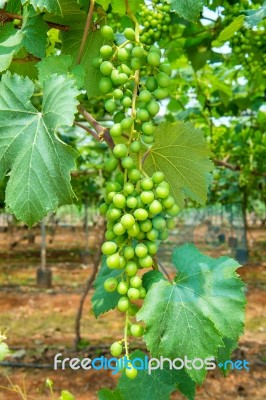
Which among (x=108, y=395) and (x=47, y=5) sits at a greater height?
(x=47, y=5)

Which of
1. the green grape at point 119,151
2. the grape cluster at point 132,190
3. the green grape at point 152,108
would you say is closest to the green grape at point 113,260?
the grape cluster at point 132,190

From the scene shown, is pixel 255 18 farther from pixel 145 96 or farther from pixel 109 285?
pixel 109 285

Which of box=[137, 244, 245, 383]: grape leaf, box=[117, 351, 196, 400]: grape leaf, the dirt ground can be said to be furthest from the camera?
the dirt ground

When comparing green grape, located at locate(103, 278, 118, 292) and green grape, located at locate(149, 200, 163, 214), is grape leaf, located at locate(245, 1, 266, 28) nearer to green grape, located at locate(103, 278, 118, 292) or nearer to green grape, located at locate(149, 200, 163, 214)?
green grape, located at locate(149, 200, 163, 214)

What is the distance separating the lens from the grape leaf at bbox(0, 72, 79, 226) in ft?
3.41

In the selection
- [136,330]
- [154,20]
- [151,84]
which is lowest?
[136,330]

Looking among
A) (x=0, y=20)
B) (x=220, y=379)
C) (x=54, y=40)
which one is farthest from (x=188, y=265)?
(x=220, y=379)

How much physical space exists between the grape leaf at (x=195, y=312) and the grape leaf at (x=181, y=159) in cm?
28

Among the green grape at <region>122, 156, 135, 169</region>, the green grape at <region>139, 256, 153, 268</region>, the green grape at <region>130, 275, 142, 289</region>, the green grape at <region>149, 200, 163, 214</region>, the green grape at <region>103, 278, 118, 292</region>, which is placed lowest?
the green grape at <region>103, 278, 118, 292</region>

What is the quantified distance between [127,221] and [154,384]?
0.49m

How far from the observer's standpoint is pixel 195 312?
1.05m

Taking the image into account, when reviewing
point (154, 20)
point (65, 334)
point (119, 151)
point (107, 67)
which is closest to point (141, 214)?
point (119, 151)

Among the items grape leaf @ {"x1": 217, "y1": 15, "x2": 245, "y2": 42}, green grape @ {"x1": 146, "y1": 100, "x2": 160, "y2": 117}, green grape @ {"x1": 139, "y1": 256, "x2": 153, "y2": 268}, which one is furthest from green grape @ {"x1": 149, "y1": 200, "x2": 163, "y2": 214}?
grape leaf @ {"x1": 217, "y1": 15, "x2": 245, "y2": 42}

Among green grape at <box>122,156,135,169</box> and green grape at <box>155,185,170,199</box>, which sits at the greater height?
green grape at <box>122,156,135,169</box>
